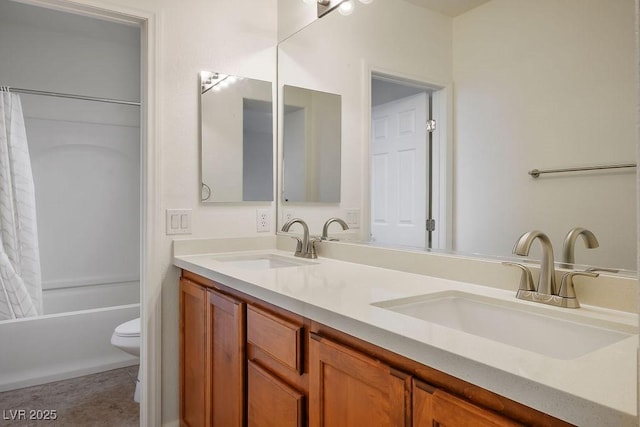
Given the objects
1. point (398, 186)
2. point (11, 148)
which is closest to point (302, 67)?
point (398, 186)

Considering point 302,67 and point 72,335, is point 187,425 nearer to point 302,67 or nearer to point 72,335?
point 72,335

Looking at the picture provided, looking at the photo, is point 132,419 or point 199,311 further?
point 132,419

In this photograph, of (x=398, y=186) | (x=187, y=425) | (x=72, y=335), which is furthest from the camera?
(x=72, y=335)

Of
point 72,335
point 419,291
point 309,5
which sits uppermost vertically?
point 309,5

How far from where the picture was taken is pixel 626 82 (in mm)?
940

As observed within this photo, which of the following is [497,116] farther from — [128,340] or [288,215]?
[128,340]

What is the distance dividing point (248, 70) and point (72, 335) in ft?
6.31

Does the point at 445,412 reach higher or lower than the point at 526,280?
lower

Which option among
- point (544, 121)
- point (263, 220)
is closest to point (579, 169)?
point (544, 121)

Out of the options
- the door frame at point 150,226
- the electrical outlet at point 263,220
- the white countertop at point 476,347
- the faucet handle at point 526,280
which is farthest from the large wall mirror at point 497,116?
the door frame at point 150,226

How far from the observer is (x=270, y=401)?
1213mm

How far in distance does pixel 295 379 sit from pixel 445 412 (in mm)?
519

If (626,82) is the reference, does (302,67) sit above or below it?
above

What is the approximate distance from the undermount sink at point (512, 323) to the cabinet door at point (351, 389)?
0.17 metres
